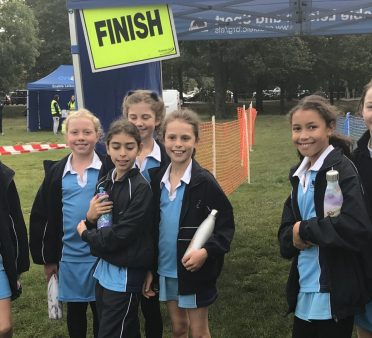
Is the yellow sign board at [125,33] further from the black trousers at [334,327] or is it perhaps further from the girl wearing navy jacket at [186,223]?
the black trousers at [334,327]

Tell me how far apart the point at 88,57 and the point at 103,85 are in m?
0.37

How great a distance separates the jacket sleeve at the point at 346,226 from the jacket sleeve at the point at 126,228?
2.91ft

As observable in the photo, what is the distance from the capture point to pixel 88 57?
407cm

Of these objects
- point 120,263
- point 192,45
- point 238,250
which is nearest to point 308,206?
point 120,263

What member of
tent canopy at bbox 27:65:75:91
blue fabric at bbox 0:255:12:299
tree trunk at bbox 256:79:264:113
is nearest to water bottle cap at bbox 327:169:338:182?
blue fabric at bbox 0:255:12:299

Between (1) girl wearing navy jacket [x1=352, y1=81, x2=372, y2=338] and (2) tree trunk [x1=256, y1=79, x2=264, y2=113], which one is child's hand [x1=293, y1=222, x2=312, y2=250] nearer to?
(1) girl wearing navy jacket [x1=352, y1=81, x2=372, y2=338]

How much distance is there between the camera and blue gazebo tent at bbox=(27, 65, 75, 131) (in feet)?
75.8

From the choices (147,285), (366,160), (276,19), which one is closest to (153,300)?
Answer: (147,285)

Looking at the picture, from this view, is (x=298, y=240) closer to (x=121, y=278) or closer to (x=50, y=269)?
(x=121, y=278)

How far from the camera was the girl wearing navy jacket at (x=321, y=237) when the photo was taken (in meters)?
2.34

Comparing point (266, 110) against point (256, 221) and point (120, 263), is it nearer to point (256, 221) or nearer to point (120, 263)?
point (256, 221)

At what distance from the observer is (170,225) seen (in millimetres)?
2912

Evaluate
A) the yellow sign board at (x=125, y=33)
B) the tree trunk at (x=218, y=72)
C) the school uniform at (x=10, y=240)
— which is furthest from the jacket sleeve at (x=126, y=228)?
the tree trunk at (x=218, y=72)

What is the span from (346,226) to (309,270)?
322 mm
